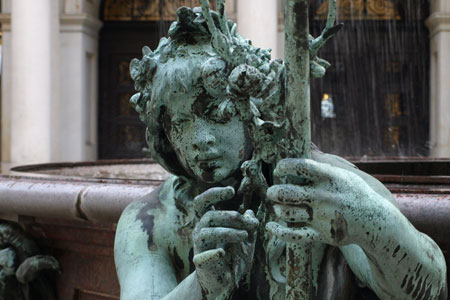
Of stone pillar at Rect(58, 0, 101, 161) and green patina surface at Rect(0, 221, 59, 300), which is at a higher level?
stone pillar at Rect(58, 0, 101, 161)

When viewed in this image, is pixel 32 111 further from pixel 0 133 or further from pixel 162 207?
pixel 162 207

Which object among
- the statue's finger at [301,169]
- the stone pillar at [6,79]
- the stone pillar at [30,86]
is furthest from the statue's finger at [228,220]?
the stone pillar at [6,79]

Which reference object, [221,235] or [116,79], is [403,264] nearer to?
[221,235]

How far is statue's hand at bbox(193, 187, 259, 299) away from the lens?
955 mm

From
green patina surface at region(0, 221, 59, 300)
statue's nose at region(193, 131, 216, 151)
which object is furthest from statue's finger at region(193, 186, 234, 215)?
A: green patina surface at region(0, 221, 59, 300)

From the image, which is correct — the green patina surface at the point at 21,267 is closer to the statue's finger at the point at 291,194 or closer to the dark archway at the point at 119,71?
the statue's finger at the point at 291,194

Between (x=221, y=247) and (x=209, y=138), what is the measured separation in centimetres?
19

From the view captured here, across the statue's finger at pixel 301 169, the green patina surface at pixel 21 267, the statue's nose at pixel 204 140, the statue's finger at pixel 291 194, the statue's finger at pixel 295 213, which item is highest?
the statue's nose at pixel 204 140

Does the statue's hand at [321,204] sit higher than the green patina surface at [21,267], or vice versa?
the statue's hand at [321,204]

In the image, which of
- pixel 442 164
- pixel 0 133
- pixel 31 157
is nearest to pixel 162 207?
pixel 442 164

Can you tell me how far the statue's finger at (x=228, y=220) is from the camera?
0.96 m

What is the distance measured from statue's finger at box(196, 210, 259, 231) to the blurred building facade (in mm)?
9547

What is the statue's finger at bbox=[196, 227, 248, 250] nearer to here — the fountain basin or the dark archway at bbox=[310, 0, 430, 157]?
the fountain basin

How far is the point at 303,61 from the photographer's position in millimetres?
877
